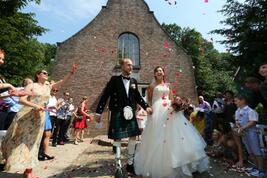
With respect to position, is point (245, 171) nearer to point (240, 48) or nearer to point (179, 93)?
point (240, 48)

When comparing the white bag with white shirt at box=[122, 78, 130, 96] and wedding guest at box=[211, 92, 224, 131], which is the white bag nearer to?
white shirt at box=[122, 78, 130, 96]

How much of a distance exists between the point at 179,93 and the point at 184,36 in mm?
31652

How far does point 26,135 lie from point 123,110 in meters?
1.81

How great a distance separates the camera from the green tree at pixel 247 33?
1093cm

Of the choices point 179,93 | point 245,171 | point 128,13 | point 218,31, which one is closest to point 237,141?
point 245,171

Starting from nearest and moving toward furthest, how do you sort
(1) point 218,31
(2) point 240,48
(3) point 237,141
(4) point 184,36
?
(3) point 237,141
(2) point 240,48
(1) point 218,31
(4) point 184,36

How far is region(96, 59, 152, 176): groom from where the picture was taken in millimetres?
5676

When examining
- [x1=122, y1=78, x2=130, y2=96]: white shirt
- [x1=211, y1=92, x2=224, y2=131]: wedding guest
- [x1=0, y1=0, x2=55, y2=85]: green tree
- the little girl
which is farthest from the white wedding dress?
[x1=0, y1=0, x2=55, y2=85]: green tree

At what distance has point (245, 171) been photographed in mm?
6082

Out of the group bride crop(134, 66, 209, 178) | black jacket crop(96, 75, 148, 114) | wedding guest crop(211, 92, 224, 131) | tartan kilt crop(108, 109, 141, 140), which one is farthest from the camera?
wedding guest crop(211, 92, 224, 131)

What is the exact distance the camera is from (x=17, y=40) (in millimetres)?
17625

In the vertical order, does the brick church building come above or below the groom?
above

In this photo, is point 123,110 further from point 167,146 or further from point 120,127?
point 167,146

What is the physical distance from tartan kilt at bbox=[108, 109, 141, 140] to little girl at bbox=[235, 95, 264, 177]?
2.29m
